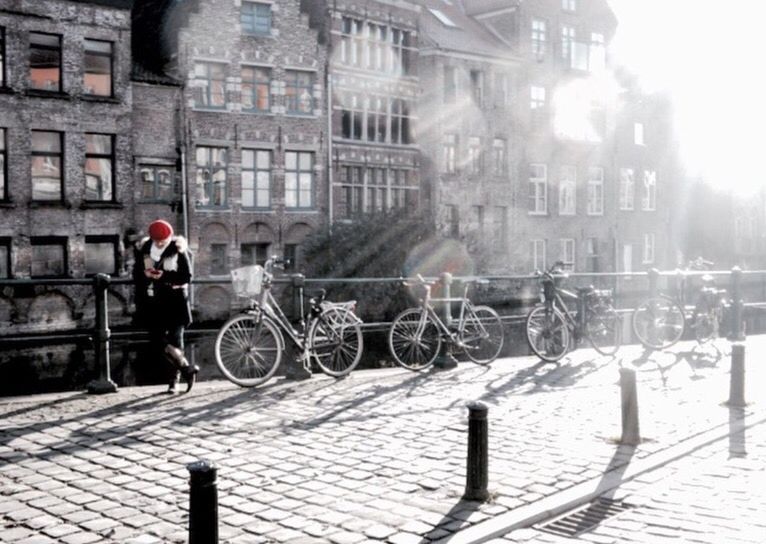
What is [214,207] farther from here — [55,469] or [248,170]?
[55,469]

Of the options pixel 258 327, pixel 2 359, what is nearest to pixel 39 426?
pixel 258 327

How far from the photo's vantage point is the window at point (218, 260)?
31.5 metres

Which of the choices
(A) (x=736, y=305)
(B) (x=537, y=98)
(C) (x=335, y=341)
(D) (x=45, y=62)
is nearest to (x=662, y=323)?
(A) (x=736, y=305)

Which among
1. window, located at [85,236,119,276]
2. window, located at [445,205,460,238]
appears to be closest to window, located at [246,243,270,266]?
window, located at [85,236,119,276]

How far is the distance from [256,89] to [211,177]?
3.74 m

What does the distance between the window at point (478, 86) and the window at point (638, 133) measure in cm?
1203

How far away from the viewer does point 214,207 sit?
102ft

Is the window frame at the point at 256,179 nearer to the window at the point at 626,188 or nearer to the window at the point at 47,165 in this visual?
the window at the point at 47,165

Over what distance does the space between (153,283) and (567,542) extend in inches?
221

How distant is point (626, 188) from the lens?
47.8m

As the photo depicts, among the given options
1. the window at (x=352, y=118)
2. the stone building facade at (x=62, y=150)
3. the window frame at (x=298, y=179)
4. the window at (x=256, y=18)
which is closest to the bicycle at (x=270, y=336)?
the stone building facade at (x=62, y=150)

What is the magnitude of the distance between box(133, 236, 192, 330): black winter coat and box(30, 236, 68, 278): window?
66.4 ft

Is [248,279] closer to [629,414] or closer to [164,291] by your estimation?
[164,291]

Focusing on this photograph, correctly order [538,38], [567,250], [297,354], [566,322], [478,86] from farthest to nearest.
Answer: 1. [567,250]
2. [538,38]
3. [478,86]
4. [566,322]
5. [297,354]
